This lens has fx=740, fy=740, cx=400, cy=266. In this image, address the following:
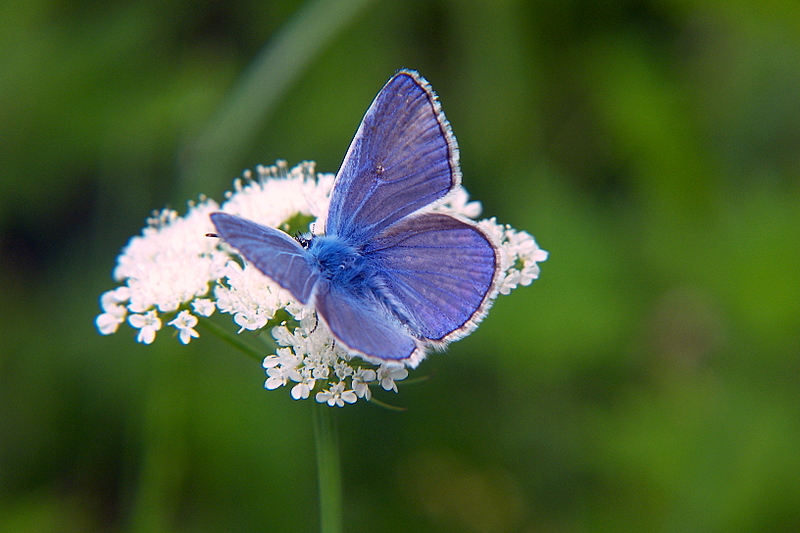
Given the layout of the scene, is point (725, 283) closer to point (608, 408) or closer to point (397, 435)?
point (608, 408)

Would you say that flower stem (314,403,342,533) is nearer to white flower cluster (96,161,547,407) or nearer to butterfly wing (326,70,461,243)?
white flower cluster (96,161,547,407)

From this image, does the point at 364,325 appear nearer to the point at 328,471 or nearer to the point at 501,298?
the point at 328,471

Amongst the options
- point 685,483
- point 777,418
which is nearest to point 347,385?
point 685,483

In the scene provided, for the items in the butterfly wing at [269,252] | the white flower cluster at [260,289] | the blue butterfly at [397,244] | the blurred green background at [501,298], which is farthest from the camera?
the blurred green background at [501,298]

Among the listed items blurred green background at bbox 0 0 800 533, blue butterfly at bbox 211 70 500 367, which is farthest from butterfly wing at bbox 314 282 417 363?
blurred green background at bbox 0 0 800 533

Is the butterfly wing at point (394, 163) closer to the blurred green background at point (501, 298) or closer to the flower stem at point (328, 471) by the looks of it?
the flower stem at point (328, 471)

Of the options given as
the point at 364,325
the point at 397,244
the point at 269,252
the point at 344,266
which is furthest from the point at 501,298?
the point at 269,252

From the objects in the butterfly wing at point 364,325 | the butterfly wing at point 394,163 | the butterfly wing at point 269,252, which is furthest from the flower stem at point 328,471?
the butterfly wing at point 394,163
